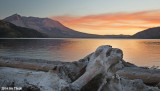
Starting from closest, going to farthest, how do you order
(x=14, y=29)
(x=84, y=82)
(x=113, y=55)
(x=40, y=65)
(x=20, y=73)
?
(x=84, y=82) → (x=113, y=55) → (x=20, y=73) → (x=40, y=65) → (x=14, y=29)

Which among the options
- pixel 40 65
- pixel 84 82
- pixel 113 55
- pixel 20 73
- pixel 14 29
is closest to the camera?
pixel 84 82

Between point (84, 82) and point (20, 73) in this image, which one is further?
point (20, 73)

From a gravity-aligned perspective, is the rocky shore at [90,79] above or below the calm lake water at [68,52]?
above

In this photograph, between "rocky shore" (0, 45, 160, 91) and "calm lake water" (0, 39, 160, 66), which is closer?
"rocky shore" (0, 45, 160, 91)

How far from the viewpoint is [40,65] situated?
6.36 meters

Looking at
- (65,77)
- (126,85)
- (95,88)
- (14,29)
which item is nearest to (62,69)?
(65,77)

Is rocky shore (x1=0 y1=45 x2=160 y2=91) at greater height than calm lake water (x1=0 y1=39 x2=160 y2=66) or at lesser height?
greater

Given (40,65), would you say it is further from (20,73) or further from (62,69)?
(62,69)

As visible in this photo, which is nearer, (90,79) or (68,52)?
(90,79)

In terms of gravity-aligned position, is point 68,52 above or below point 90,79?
below

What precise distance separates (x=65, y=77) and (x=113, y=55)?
1518mm

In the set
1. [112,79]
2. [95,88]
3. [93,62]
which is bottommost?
[95,88]

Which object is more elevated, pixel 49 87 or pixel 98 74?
pixel 98 74

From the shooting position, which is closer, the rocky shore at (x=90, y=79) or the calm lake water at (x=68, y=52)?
the rocky shore at (x=90, y=79)
